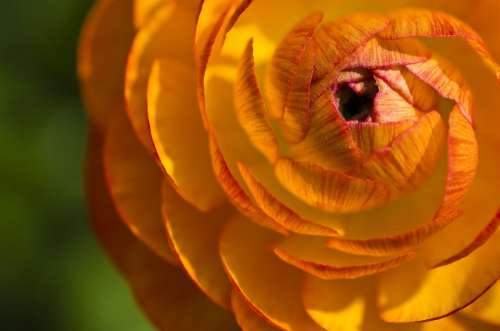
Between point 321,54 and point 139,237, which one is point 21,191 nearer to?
point 139,237

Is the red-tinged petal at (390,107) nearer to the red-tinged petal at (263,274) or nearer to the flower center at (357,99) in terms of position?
the flower center at (357,99)

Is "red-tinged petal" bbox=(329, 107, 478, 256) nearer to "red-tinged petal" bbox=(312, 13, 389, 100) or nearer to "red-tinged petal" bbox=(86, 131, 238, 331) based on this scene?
"red-tinged petal" bbox=(312, 13, 389, 100)

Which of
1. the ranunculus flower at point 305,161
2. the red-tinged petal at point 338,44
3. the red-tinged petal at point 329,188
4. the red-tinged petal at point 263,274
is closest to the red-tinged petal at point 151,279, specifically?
the ranunculus flower at point 305,161

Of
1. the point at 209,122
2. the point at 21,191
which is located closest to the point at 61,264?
the point at 21,191

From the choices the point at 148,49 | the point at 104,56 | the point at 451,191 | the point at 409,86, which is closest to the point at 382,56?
the point at 409,86

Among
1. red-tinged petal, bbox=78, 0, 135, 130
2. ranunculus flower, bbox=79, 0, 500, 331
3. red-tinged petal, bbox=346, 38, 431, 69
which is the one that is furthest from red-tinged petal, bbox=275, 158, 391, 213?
red-tinged petal, bbox=78, 0, 135, 130

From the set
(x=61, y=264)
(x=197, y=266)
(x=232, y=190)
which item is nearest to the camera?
(x=232, y=190)
